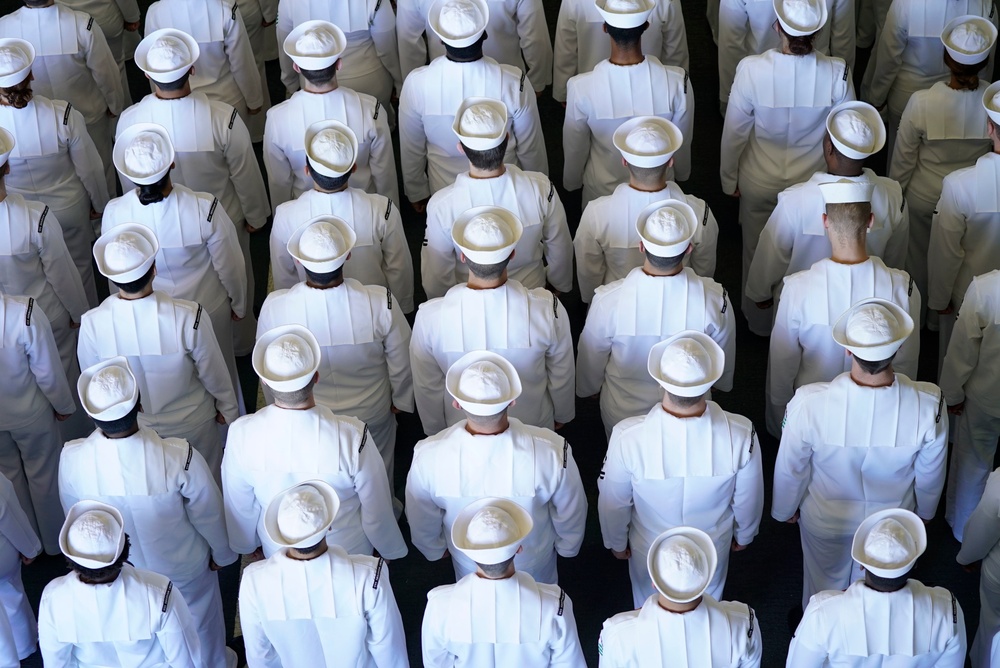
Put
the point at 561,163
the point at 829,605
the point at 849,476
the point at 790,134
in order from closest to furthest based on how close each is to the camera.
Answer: the point at 829,605, the point at 849,476, the point at 790,134, the point at 561,163

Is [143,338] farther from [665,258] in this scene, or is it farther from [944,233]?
[944,233]

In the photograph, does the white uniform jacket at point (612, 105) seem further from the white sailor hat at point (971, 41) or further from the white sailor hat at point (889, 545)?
the white sailor hat at point (889, 545)

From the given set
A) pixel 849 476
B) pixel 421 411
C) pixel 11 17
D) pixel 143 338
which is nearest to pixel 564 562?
pixel 421 411

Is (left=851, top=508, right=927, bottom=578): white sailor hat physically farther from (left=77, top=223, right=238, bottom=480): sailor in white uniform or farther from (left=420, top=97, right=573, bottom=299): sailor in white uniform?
(left=77, top=223, right=238, bottom=480): sailor in white uniform

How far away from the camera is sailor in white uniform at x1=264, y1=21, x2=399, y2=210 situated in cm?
588

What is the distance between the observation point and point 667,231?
477 centimetres

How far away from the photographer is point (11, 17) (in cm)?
659

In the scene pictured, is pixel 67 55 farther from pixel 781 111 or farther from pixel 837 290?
pixel 837 290

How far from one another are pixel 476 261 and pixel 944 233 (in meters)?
2.11

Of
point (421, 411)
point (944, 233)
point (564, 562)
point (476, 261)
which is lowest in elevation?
point (564, 562)

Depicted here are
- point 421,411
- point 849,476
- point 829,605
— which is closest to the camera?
point 829,605

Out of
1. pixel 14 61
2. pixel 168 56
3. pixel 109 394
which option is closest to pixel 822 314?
pixel 109 394

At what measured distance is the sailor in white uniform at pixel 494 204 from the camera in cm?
529

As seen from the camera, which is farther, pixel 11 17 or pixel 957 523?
pixel 11 17
